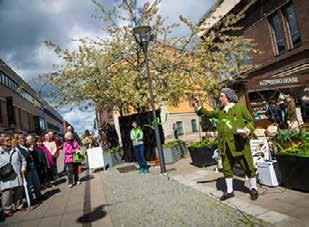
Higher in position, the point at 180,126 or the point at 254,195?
the point at 180,126

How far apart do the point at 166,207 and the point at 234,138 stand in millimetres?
1739

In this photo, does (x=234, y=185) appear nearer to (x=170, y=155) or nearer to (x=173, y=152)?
(x=170, y=155)

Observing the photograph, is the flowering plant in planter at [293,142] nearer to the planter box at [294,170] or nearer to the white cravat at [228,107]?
the planter box at [294,170]

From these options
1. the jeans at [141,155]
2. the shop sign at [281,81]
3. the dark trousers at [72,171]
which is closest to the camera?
the dark trousers at [72,171]

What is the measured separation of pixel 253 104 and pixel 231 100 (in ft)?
37.2

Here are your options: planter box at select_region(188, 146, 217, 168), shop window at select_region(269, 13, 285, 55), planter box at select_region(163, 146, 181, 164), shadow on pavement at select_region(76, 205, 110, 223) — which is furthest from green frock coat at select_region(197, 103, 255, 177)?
shop window at select_region(269, 13, 285, 55)

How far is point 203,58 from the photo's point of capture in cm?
1541

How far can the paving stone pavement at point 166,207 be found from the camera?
559 cm

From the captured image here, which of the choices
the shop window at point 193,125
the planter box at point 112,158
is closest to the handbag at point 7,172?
the planter box at point 112,158

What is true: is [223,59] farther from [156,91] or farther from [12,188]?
[12,188]

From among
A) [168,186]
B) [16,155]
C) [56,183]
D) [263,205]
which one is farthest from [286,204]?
[56,183]

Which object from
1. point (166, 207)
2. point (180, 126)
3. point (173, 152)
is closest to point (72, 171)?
point (173, 152)

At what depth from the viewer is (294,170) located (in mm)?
6336

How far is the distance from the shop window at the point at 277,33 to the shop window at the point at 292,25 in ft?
1.42
